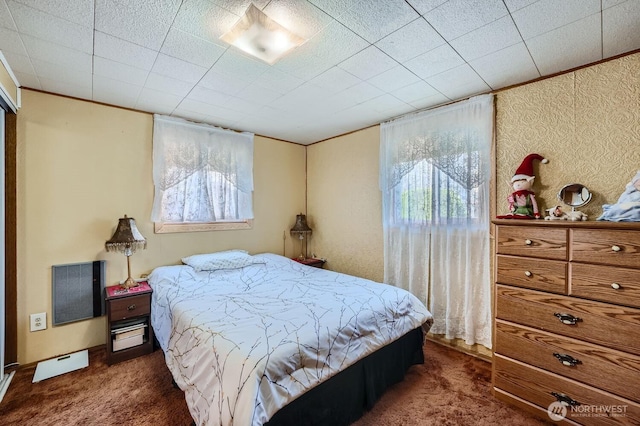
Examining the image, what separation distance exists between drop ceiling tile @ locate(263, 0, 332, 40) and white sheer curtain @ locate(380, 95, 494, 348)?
1654mm

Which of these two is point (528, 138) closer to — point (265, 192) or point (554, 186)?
point (554, 186)

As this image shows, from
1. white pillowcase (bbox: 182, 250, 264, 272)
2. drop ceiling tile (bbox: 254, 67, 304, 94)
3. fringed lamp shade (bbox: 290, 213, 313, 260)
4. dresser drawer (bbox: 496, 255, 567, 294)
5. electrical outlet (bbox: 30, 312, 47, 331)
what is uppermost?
drop ceiling tile (bbox: 254, 67, 304, 94)

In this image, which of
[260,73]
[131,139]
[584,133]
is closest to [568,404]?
[584,133]

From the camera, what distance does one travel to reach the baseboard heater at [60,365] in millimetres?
2158

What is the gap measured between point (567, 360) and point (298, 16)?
8.23 ft

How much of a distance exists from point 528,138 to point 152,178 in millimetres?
3567

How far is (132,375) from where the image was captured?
2193mm

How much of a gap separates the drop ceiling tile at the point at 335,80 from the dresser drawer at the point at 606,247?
1804 mm

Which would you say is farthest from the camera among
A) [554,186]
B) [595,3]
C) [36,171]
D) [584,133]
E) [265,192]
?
[265,192]

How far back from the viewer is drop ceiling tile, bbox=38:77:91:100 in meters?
2.19

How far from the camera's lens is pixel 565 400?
162 centimetres

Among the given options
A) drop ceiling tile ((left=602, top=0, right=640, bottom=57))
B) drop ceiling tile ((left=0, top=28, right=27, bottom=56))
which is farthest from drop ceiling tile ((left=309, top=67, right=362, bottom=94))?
drop ceiling tile ((left=0, top=28, right=27, bottom=56))

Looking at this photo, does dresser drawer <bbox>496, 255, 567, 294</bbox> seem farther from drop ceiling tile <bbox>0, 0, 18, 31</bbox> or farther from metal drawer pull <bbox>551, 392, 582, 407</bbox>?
drop ceiling tile <bbox>0, 0, 18, 31</bbox>

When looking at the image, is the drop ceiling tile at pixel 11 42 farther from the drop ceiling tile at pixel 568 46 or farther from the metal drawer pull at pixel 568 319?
the metal drawer pull at pixel 568 319
